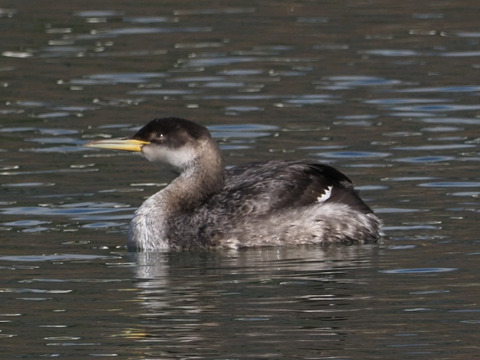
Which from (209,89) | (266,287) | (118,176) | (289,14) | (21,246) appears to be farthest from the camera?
(289,14)

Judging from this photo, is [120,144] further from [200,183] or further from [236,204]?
[236,204]

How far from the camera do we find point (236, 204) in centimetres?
1459

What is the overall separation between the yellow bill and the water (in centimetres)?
73

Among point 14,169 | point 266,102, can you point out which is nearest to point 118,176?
point 14,169

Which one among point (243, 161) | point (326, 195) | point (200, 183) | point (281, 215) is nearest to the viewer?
point (281, 215)

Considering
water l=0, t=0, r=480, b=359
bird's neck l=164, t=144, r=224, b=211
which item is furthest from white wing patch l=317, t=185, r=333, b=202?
bird's neck l=164, t=144, r=224, b=211

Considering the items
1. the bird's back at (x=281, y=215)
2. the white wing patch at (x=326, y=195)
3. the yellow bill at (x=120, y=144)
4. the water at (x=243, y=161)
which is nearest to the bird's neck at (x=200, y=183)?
the bird's back at (x=281, y=215)

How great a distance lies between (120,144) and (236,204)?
1.20 meters

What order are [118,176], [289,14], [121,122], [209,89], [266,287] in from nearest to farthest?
[266,287]
[118,176]
[121,122]
[209,89]
[289,14]

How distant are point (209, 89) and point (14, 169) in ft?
15.3

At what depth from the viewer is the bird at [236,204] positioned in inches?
571

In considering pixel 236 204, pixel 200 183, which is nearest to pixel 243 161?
pixel 200 183

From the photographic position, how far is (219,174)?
15.0 metres

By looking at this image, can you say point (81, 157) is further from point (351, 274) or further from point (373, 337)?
point (373, 337)
